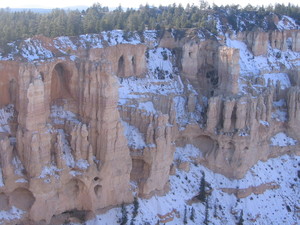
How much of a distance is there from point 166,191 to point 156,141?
588 cm

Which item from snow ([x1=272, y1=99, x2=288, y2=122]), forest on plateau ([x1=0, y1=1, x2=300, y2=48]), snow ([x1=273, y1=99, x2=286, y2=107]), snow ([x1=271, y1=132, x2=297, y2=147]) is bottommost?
snow ([x1=271, y1=132, x2=297, y2=147])

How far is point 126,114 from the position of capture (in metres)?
50.6

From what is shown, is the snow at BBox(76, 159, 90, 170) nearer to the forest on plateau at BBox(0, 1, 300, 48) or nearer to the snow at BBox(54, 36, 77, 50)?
the snow at BBox(54, 36, 77, 50)

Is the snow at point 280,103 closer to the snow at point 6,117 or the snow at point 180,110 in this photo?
the snow at point 180,110

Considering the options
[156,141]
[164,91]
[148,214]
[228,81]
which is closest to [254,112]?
[228,81]

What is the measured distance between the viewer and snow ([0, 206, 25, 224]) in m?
39.3

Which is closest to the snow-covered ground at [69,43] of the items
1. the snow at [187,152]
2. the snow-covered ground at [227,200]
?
the snow at [187,152]

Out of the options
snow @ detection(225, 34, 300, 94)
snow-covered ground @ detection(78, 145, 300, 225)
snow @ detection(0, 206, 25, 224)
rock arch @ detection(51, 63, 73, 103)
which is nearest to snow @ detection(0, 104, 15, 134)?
rock arch @ detection(51, 63, 73, 103)

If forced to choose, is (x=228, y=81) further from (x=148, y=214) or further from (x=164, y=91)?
(x=148, y=214)

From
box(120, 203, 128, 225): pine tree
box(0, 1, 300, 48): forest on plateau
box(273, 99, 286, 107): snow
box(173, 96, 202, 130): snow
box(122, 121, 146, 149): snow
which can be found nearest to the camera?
box(120, 203, 128, 225): pine tree

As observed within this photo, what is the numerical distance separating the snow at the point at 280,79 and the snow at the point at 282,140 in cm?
707

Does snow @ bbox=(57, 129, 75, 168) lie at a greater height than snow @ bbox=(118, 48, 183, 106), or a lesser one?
lesser

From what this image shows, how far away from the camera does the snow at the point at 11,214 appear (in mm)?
39281

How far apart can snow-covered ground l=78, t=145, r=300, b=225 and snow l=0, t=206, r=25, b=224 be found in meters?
8.17
